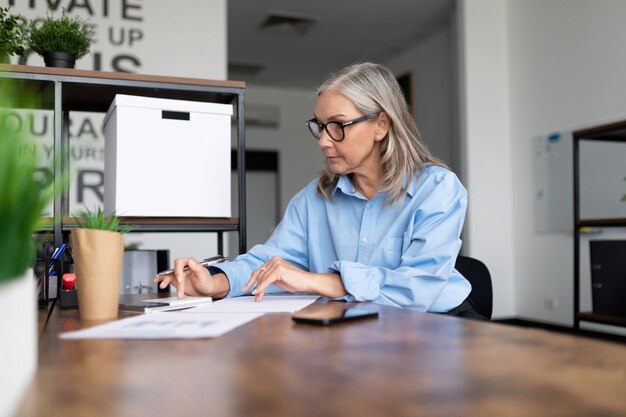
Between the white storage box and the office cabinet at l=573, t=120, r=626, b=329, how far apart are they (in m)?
2.06

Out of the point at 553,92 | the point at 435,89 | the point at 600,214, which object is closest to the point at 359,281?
the point at 600,214

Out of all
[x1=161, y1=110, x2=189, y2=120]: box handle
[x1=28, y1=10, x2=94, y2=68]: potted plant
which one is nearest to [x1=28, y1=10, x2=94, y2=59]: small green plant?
[x1=28, y1=10, x2=94, y2=68]: potted plant

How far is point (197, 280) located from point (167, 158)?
38 cm

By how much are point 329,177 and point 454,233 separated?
422mm

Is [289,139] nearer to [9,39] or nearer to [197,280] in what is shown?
[9,39]

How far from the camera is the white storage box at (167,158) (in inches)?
54.8

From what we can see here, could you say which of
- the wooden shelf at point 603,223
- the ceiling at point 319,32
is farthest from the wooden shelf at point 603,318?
the ceiling at point 319,32

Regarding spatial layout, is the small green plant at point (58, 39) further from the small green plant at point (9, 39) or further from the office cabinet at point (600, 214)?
the office cabinet at point (600, 214)

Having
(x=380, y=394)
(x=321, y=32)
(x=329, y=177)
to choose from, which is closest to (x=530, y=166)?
(x=321, y=32)

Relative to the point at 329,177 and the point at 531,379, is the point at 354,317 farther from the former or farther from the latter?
the point at 329,177

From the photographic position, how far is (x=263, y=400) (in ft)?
1.28

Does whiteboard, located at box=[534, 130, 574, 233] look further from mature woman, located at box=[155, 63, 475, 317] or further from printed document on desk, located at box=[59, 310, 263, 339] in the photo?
printed document on desk, located at box=[59, 310, 263, 339]

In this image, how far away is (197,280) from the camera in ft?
3.95

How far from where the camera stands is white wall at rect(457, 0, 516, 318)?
4.81m
